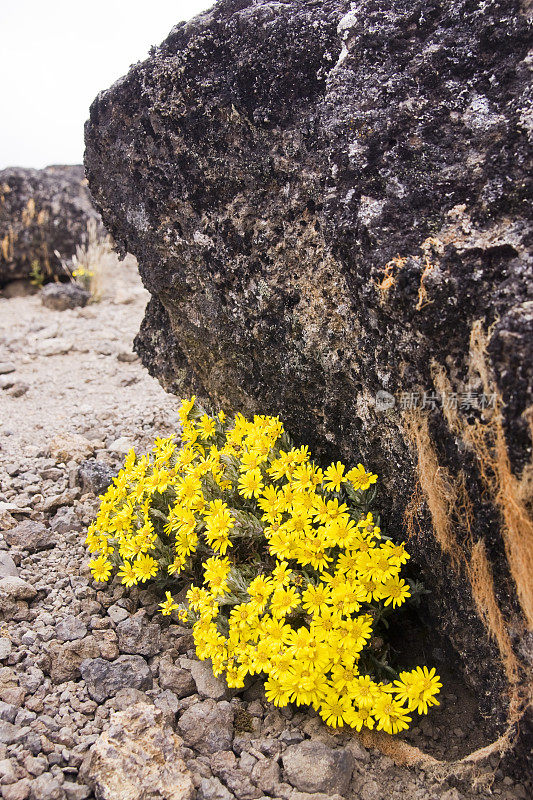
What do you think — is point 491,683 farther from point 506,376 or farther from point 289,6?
point 289,6

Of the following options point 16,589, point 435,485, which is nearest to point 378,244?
point 435,485

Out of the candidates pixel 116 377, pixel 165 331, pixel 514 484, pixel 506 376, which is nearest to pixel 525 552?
pixel 514 484

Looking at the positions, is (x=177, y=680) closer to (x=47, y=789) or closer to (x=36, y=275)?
(x=47, y=789)

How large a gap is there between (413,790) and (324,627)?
0.60 metres

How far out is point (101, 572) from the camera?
121 inches

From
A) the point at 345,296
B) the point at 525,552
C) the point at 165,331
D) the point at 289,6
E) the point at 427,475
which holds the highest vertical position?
the point at 289,6

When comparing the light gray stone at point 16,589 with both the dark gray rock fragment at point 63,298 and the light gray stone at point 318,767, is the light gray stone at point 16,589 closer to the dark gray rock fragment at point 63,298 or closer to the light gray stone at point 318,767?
the light gray stone at point 318,767

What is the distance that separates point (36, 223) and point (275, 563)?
27.8 feet

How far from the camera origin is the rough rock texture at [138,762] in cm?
214

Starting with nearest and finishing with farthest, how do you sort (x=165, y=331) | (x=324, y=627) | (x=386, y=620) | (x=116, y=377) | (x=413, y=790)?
(x=413, y=790) < (x=324, y=627) < (x=386, y=620) < (x=165, y=331) < (x=116, y=377)

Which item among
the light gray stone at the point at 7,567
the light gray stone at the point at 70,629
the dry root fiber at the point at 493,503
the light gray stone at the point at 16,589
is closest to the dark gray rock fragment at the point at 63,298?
the light gray stone at the point at 7,567

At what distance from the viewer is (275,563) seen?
2.74m

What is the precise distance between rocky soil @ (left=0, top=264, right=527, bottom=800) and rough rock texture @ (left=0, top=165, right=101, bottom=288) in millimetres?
6236

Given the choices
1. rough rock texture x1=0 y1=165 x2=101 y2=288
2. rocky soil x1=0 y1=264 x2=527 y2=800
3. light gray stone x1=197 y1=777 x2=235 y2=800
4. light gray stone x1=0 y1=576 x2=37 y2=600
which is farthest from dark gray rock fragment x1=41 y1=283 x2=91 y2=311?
light gray stone x1=197 y1=777 x2=235 y2=800
